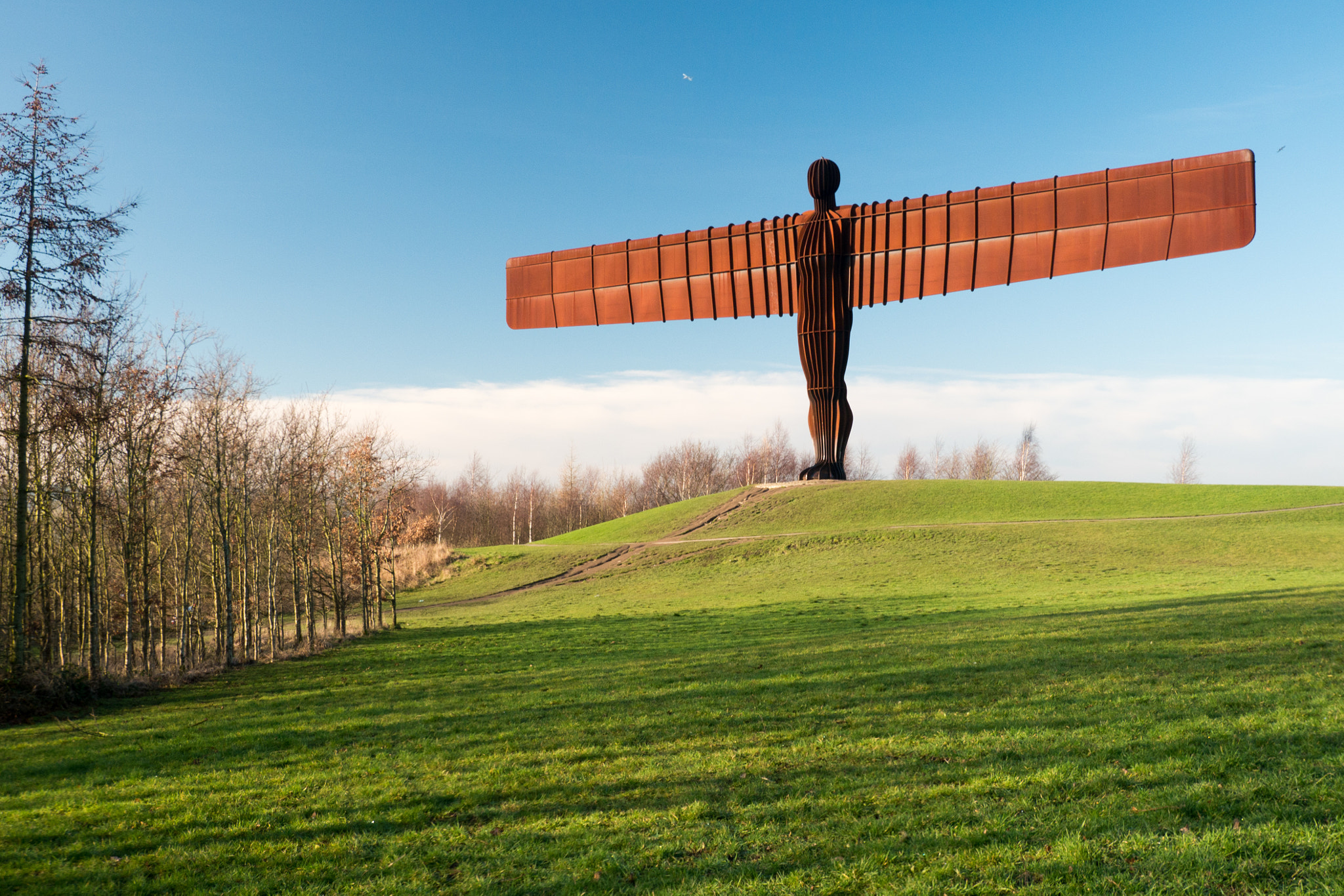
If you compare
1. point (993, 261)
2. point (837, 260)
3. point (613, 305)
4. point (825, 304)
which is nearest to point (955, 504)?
point (825, 304)

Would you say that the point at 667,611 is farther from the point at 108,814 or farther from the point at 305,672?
the point at 108,814

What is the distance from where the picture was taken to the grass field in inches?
200

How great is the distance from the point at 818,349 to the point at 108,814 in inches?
1093

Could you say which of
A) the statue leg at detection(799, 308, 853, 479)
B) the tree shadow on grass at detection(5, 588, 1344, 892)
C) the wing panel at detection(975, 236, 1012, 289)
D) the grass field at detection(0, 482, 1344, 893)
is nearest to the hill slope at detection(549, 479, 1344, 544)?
the statue leg at detection(799, 308, 853, 479)

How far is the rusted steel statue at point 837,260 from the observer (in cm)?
2588

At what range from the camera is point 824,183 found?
3069 cm

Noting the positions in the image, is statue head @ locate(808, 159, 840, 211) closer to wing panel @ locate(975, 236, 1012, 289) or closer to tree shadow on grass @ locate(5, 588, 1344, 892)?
wing panel @ locate(975, 236, 1012, 289)

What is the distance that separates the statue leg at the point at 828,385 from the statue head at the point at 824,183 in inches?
180

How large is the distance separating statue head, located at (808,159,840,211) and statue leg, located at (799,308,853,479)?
15.0 feet

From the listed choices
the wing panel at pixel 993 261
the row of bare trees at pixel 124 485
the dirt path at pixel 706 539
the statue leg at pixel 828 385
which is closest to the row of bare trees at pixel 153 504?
the row of bare trees at pixel 124 485

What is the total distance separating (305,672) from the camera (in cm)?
1541

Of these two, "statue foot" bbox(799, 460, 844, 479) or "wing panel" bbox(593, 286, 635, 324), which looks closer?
"wing panel" bbox(593, 286, 635, 324)

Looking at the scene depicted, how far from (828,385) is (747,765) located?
25.4 metres

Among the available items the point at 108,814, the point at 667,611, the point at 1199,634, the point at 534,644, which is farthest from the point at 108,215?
the point at 1199,634
